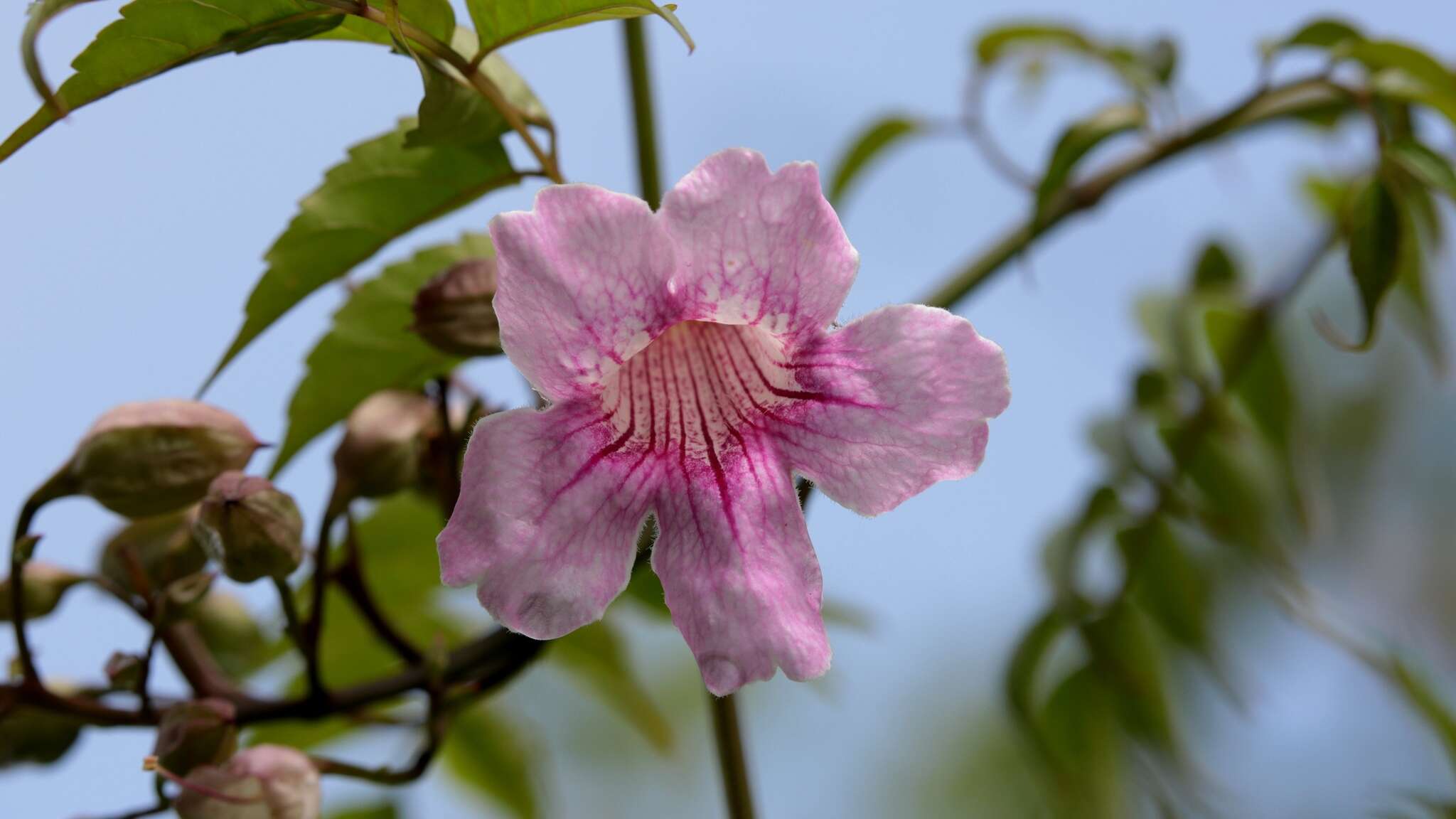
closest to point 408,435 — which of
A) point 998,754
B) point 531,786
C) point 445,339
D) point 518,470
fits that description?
point 445,339

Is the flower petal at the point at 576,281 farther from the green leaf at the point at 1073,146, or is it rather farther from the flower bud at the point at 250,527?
the green leaf at the point at 1073,146

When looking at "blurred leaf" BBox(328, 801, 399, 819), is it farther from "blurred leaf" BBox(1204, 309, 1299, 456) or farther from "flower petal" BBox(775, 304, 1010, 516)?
"blurred leaf" BBox(1204, 309, 1299, 456)

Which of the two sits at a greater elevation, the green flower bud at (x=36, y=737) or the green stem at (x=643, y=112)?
the green stem at (x=643, y=112)

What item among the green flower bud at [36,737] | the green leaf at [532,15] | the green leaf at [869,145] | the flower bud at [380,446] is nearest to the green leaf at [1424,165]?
the green leaf at [869,145]

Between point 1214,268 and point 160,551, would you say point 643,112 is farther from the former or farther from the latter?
point 1214,268

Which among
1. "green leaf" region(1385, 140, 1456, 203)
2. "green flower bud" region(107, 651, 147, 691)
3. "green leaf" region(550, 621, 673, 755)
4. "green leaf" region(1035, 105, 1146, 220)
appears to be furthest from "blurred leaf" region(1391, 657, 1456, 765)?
"green flower bud" region(107, 651, 147, 691)

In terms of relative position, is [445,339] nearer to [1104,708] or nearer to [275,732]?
[275,732]

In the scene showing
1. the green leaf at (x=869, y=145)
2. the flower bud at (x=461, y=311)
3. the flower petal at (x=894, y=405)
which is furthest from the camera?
the green leaf at (x=869, y=145)
